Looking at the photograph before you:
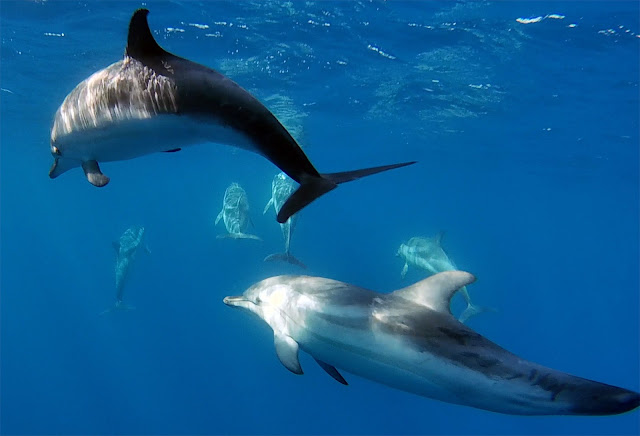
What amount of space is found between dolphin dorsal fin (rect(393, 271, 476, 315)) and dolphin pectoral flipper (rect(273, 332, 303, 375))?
57.1 inches

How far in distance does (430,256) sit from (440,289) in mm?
12328

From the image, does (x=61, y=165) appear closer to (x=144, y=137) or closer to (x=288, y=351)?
(x=144, y=137)

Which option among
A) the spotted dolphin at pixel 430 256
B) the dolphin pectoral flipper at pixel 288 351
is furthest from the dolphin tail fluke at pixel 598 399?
the spotted dolphin at pixel 430 256

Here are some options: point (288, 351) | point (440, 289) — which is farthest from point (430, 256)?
point (440, 289)

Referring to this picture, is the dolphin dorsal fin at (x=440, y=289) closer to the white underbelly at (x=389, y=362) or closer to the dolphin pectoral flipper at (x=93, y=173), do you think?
the white underbelly at (x=389, y=362)

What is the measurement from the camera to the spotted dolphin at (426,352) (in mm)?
3973

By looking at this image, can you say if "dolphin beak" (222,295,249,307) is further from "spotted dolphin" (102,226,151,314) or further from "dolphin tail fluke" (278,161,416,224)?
"spotted dolphin" (102,226,151,314)

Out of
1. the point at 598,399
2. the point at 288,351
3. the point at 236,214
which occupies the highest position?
the point at 236,214

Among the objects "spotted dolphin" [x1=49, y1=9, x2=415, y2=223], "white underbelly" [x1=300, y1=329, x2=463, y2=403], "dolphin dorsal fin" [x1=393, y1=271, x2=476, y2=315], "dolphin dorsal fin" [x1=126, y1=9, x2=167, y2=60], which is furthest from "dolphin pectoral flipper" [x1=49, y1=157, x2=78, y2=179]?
"dolphin dorsal fin" [x1=393, y1=271, x2=476, y2=315]

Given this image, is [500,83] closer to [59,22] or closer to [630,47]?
[630,47]

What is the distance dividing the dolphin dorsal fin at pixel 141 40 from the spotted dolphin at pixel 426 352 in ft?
9.81

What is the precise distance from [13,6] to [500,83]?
57.8ft

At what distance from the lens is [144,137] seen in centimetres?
400

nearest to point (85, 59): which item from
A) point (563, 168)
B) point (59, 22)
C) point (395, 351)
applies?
point (59, 22)
